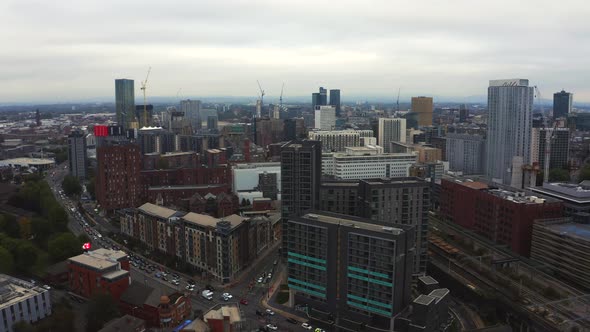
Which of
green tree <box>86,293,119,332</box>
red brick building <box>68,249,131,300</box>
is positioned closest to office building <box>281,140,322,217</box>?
red brick building <box>68,249,131,300</box>

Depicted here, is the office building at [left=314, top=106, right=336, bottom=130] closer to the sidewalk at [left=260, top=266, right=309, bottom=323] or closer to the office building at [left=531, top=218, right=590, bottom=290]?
the office building at [left=531, top=218, right=590, bottom=290]

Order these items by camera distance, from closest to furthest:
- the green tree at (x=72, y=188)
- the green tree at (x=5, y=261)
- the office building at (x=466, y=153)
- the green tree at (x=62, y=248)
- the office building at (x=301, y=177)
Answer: the green tree at (x=5, y=261) < the green tree at (x=62, y=248) < the office building at (x=301, y=177) < the green tree at (x=72, y=188) < the office building at (x=466, y=153)

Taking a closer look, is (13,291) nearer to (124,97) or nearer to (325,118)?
(325,118)

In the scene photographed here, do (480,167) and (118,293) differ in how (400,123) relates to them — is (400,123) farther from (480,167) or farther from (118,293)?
(118,293)

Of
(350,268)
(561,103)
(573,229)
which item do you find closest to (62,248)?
(350,268)

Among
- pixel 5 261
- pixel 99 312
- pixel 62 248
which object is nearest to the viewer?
pixel 99 312

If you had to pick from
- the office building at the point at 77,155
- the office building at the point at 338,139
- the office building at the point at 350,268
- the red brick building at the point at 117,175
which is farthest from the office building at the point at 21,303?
the office building at the point at 338,139

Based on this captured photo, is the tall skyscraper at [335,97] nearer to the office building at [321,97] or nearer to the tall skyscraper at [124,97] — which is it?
the office building at [321,97]
